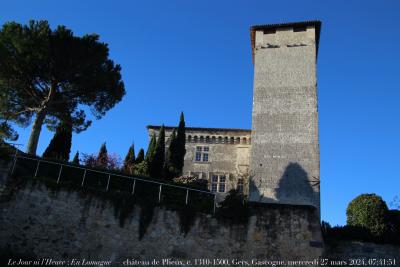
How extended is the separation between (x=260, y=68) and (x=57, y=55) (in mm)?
13214

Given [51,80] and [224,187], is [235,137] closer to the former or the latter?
[224,187]

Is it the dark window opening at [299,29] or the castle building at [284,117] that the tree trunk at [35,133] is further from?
the dark window opening at [299,29]

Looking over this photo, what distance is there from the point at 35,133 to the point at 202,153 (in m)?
16.2

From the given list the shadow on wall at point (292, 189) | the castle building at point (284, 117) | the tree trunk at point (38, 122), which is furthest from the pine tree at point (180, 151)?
the tree trunk at point (38, 122)

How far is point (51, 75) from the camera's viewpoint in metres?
21.6

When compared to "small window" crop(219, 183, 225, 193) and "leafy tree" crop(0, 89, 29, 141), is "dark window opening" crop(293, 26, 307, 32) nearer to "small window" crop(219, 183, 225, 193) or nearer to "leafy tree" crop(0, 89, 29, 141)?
"small window" crop(219, 183, 225, 193)

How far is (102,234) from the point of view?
1484cm

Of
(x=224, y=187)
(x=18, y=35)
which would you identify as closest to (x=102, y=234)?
(x=18, y=35)

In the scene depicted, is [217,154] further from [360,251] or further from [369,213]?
[360,251]

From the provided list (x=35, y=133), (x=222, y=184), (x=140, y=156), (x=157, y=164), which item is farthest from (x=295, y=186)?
(x=35, y=133)

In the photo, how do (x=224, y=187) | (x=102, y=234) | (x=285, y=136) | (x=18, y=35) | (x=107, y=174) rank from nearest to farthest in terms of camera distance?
(x=102, y=234) → (x=107, y=174) → (x=18, y=35) → (x=285, y=136) → (x=224, y=187)

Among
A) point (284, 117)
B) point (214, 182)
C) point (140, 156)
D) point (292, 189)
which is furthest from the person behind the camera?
point (214, 182)

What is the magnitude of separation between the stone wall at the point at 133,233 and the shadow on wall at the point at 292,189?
23.3ft

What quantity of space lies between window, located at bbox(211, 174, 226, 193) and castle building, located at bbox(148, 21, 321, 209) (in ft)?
1.00
